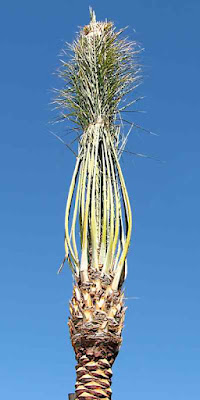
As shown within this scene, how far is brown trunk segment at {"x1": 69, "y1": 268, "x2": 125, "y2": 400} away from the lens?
7066mm

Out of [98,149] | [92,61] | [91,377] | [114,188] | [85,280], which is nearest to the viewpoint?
[91,377]

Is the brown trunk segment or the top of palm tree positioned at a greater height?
the top of palm tree

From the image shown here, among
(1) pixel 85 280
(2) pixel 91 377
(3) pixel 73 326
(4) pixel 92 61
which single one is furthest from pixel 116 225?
(4) pixel 92 61

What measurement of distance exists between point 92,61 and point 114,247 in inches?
128

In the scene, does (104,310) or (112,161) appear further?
(112,161)

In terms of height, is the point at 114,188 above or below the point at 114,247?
above

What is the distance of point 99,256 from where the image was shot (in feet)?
25.7

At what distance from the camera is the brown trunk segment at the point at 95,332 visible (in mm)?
7066

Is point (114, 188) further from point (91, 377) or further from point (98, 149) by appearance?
point (91, 377)

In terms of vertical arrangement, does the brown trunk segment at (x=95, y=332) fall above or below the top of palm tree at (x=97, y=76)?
below

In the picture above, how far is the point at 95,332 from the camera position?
23.6 ft

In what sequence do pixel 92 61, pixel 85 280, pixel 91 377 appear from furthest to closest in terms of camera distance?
pixel 92 61 < pixel 85 280 < pixel 91 377

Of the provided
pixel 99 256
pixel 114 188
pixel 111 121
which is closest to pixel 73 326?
pixel 99 256

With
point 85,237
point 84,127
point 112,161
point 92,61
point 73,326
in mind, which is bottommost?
point 73,326
